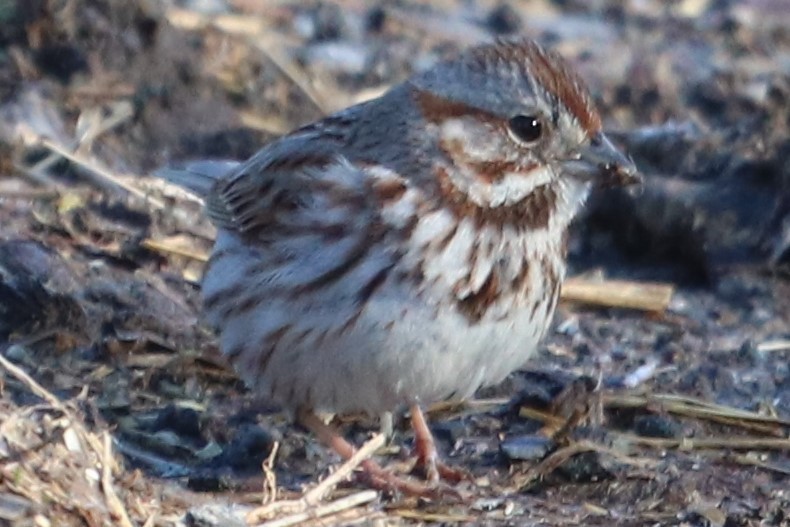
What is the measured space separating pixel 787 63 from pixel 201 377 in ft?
14.4

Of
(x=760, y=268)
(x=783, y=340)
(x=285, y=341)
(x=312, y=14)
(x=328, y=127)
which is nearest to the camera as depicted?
(x=285, y=341)

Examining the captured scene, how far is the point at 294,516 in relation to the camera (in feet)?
14.3

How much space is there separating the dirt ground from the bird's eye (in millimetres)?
918

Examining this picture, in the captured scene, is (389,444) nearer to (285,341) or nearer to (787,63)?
(285,341)

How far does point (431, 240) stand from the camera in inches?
183

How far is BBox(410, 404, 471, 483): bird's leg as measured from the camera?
499 centimetres

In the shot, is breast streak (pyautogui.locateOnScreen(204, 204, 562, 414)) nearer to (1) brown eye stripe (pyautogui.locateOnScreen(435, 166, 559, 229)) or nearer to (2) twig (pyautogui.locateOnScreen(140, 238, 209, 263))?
(1) brown eye stripe (pyautogui.locateOnScreen(435, 166, 559, 229))

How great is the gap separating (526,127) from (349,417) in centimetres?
122

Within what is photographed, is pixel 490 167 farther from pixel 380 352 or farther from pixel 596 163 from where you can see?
pixel 380 352

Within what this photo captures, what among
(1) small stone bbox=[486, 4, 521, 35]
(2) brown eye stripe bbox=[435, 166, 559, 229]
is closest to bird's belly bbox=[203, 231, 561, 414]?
(2) brown eye stripe bbox=[435, 166, 559, 229]

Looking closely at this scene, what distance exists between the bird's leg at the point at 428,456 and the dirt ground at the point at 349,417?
0.37ft

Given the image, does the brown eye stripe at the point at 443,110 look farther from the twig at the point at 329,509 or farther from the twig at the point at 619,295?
the twig at the point at 619,295

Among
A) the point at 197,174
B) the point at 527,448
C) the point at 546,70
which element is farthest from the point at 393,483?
the point at 197,174

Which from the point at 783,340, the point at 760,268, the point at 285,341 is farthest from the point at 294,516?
the point at 760,268
